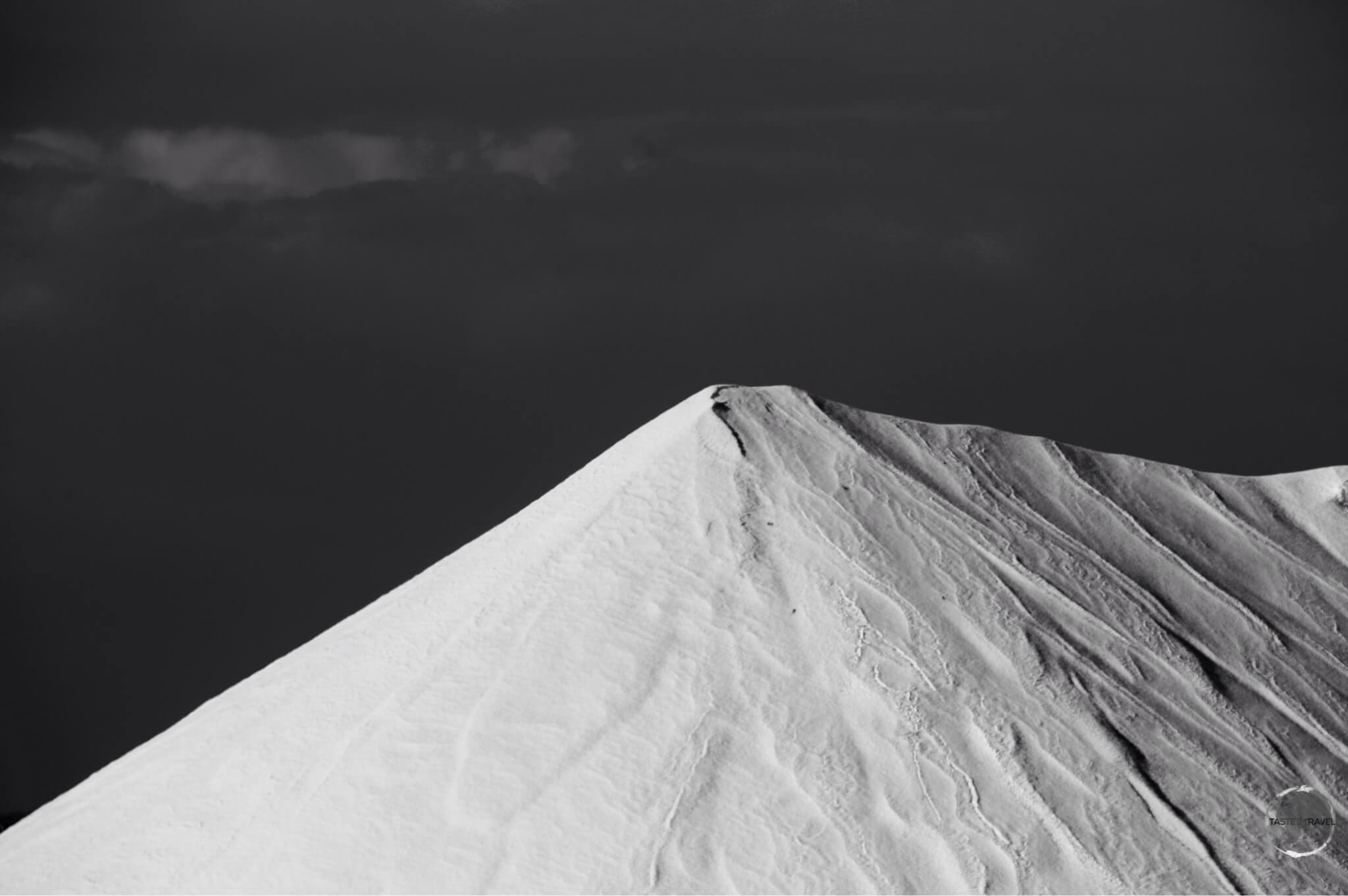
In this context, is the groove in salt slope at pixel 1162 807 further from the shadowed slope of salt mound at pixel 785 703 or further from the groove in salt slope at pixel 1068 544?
the groove in salt slope at pixel 1068 544

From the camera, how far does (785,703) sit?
10.4 m

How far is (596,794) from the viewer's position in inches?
384

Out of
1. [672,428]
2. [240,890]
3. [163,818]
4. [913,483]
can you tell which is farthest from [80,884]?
[913,483]

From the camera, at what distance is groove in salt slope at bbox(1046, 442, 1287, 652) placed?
39.9ft

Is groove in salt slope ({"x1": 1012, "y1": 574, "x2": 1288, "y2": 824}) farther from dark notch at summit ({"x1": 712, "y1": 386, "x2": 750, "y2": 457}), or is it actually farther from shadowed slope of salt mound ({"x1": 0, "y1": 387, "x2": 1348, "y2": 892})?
dark notch at summit ({"x1": 712, "y1": 386, "x2": 750, "y2": 457})

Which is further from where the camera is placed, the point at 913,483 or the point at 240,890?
the point at 913,483

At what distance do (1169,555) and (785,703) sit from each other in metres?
3.84

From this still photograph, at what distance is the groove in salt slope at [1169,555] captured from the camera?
12156mm

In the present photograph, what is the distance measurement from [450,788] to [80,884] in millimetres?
2395

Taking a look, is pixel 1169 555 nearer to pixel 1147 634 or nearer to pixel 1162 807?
pixel 1147 634

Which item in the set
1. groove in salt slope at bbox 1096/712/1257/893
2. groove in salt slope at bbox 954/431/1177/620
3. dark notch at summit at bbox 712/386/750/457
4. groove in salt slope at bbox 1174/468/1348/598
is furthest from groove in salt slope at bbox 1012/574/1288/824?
groove in salt slope at bbox 1174/468/1348/598

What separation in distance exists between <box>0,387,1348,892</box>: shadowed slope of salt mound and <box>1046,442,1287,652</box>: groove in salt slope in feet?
0.11

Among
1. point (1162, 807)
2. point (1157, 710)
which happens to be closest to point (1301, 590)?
point (1157, 710)

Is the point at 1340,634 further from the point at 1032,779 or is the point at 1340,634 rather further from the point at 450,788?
the point at 450,788
